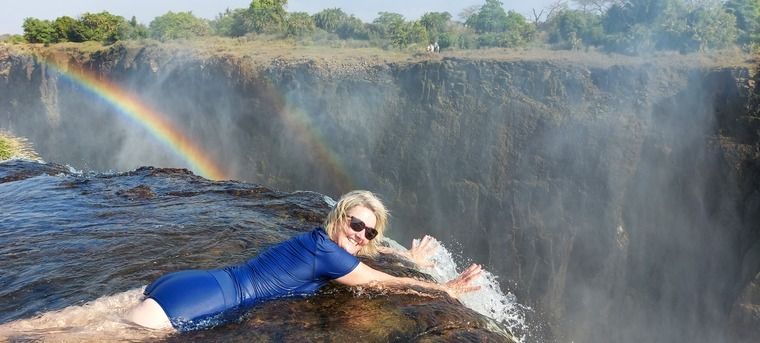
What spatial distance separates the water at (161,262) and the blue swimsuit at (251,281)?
0.09 m

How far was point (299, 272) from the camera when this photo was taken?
3025 millimetres

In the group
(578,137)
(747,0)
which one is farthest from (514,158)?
(747,0)

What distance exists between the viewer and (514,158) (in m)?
13.6

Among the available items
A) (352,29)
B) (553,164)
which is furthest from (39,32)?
(553,164)

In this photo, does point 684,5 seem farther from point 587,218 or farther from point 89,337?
point 89,337

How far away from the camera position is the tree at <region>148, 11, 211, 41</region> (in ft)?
96.6

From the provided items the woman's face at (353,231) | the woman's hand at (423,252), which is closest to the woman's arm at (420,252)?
the woman's hand at (423,252)

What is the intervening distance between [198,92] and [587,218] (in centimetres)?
1455

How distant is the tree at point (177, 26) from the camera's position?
2945 centimetres

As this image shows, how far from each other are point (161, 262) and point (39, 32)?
3354cm

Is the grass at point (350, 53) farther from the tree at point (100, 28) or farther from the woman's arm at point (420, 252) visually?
the woman's arm at point (420, 252)

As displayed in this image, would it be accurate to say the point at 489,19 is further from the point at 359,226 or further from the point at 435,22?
the point at 359,226

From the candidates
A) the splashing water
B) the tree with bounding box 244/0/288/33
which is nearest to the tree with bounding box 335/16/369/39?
the tree with bounding box 244/0/288/33

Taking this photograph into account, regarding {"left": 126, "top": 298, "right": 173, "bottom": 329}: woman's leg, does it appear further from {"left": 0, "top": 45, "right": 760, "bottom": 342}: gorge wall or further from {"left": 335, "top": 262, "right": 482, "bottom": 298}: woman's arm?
{"left": 0, "top": 45, "right": 760, "bottom": 342}: gorge wall
